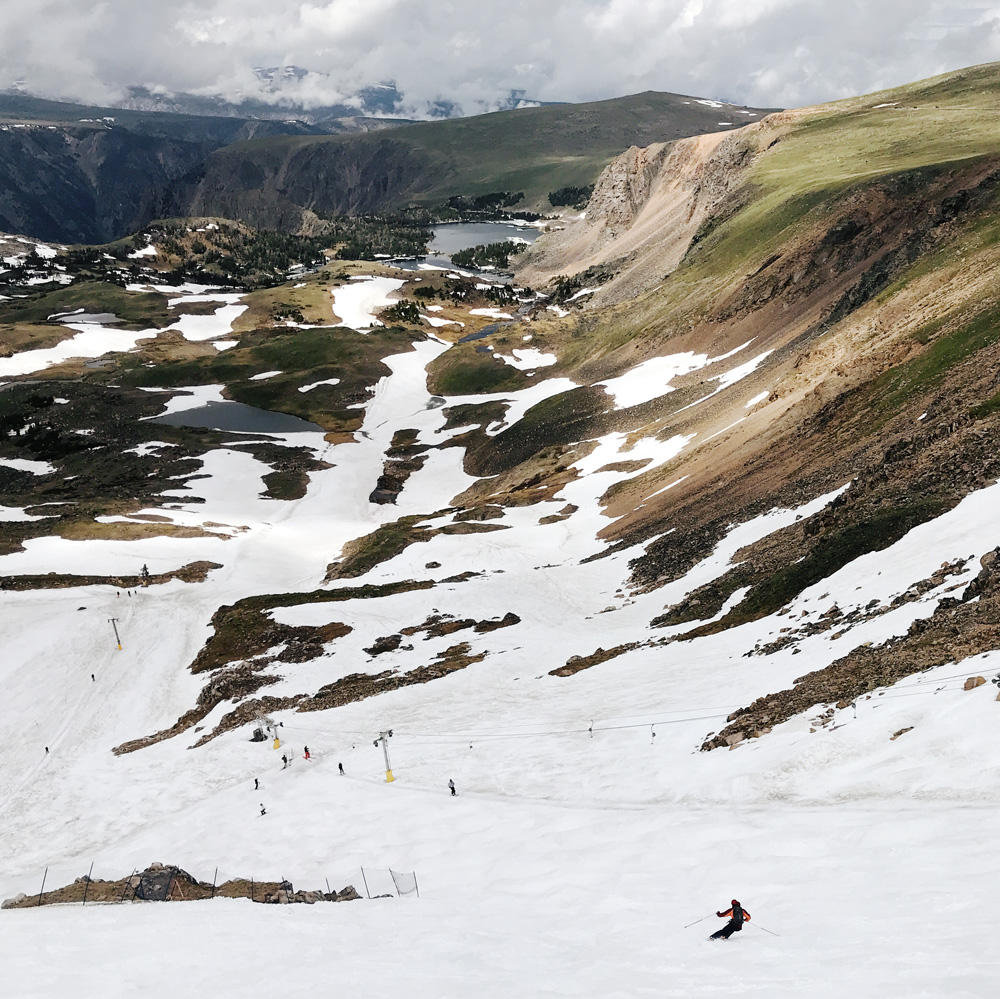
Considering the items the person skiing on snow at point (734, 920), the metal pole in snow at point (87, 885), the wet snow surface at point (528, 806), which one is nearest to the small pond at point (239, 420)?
the wet snow surface at point (528, 806)

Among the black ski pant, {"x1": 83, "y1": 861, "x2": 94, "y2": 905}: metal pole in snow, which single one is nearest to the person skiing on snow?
the black ski pant

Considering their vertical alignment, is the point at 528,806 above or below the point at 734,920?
above

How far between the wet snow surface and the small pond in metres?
77.2

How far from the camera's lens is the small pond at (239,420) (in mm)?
141000

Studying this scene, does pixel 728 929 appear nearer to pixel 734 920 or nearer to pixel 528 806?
pixel 734 920

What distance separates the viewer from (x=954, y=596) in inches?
1029

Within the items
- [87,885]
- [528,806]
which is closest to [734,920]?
[528,806]

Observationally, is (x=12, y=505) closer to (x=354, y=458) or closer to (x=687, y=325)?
(x=354, y=458)

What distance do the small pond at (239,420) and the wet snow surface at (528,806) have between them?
253 ft

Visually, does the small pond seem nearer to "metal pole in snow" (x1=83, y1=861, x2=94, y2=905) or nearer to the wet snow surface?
the wet snow surface

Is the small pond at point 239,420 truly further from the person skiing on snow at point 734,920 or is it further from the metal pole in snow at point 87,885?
the person skiing on snow at point 734,920

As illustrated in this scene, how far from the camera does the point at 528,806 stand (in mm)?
28969

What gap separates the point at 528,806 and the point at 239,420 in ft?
432

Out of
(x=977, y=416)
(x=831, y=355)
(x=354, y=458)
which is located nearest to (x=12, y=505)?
(x=354, y=458)
